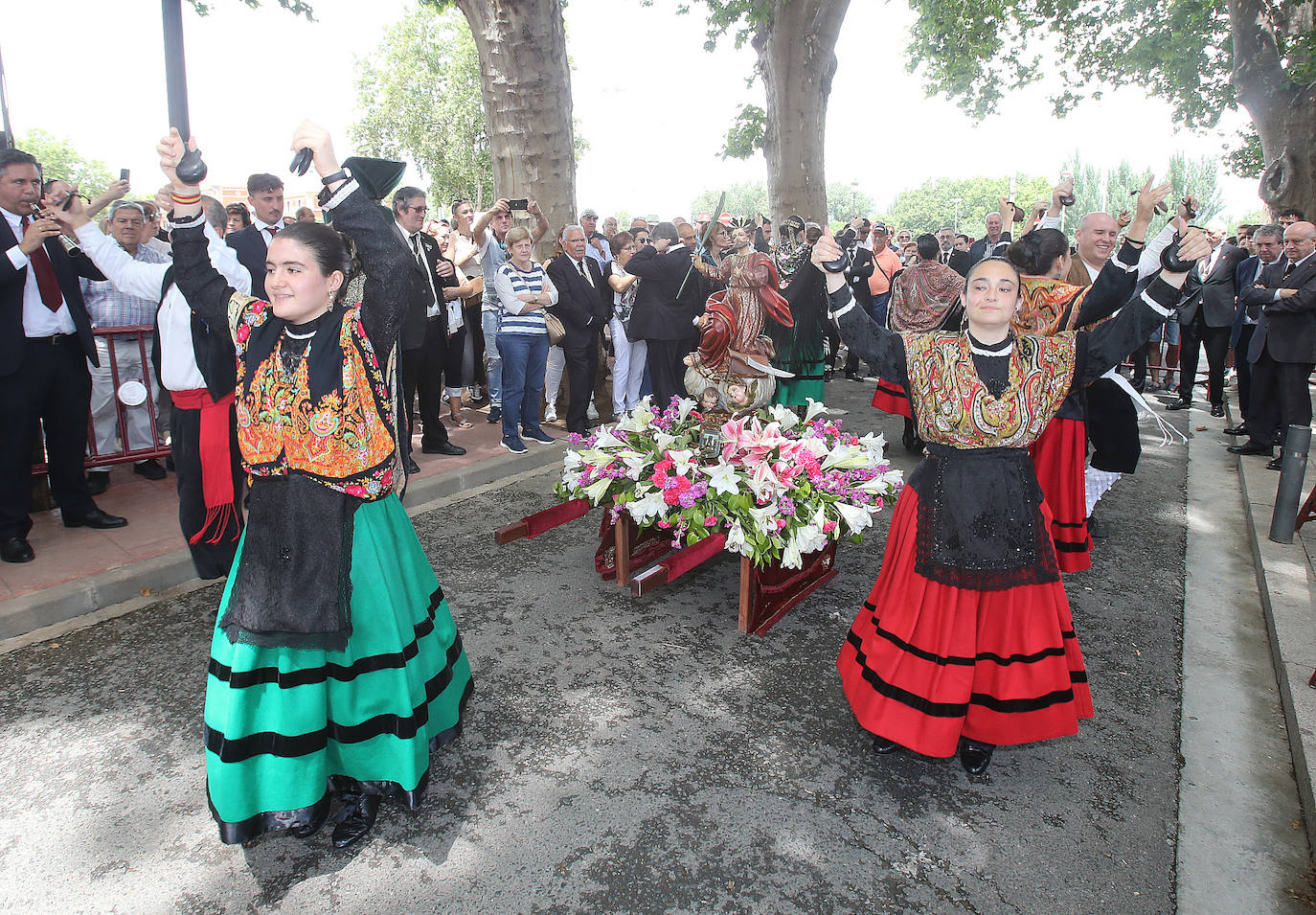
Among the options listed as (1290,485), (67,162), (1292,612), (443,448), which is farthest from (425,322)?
(67,162)

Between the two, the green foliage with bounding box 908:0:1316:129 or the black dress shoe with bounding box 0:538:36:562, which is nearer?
the black dress shoe with bounding box 0:538:36:562

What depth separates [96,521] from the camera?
17.3 ft

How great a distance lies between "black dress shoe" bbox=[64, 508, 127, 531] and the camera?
17.3ft

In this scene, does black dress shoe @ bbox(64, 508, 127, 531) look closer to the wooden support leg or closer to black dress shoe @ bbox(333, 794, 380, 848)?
the wooden support leg

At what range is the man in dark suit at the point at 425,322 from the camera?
250 inches

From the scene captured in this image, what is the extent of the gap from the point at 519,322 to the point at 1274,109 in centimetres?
1568

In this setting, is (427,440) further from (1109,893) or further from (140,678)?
(1109,893)

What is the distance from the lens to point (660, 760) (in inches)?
123

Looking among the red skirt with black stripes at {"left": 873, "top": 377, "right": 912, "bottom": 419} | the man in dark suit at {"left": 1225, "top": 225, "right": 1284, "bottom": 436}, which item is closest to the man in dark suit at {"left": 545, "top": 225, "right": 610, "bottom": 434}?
the red skirt with black stripes at {"left": 873, "top": 377, "right": 912, "bottom": 419}

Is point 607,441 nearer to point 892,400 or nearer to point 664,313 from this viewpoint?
point 664,313

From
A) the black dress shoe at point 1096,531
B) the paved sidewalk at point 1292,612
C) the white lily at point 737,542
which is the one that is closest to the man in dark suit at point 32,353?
the white lily at point 737,542

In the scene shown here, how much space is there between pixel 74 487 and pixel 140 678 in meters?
2.23

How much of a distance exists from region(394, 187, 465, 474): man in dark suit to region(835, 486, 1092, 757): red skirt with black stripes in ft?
14.9

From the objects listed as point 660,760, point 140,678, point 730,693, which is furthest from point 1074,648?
point 140,678
